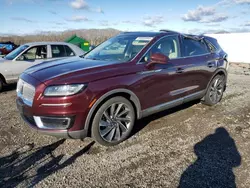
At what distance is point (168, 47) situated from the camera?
181 inches

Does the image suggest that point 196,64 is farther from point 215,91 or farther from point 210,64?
point 215,91

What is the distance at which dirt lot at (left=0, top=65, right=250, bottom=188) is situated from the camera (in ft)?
9.48

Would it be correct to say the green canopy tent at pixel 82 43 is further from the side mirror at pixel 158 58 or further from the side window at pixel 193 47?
the side mirror at pixel 158 58

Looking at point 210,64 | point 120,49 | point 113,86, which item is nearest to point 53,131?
point 113,86

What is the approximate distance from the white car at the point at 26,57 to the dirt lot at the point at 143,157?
9.78 ft

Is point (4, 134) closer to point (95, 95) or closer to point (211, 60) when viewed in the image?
point (95, 95)

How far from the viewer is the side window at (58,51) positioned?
7.99m

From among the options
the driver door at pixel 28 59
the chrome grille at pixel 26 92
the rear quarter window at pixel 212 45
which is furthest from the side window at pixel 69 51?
the rear quarter window at pixel 212 45

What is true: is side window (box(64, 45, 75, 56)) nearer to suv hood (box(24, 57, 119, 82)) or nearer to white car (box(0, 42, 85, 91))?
white car (box(0, 42, 85, 91))

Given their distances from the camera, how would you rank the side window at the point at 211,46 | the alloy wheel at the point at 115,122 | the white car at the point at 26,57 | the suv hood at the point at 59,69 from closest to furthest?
1. the suv hood at the point at 59,69
2. the alloy wheel at the point at 115,122
3. the side window at the point at 211,46
4. the white car at the point at 26,57

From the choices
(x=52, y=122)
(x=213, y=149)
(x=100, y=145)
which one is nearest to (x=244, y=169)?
(x=213, y=149)

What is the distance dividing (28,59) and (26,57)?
0.10m

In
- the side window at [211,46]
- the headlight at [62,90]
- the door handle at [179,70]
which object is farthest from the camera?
the side window at [211,46]

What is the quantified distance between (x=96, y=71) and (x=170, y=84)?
1604 mm
